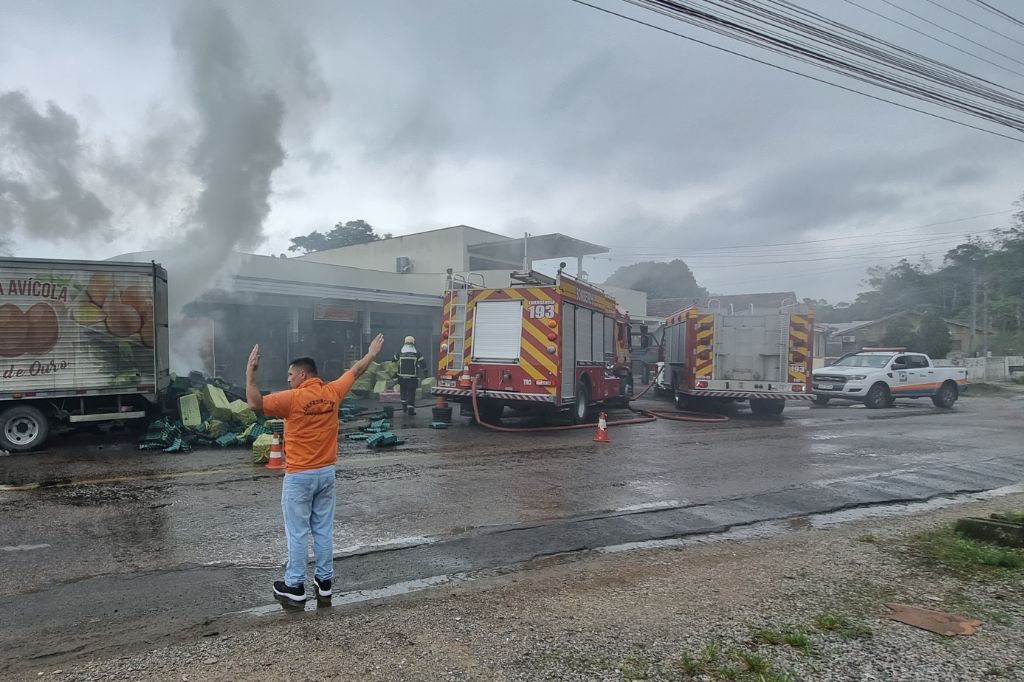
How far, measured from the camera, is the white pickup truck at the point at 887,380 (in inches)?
786

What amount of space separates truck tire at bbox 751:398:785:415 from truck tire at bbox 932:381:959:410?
6.77 meters

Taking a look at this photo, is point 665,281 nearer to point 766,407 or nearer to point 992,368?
point 992,368

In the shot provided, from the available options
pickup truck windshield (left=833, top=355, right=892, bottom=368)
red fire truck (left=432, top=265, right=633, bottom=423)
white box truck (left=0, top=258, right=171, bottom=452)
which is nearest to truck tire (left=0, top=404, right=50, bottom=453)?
white box truck (left=0, top=258, right=171, bottom=452)

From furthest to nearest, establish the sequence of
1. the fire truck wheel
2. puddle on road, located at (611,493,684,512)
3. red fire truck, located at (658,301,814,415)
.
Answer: red fire truck, located at (658,301,814,415) → the fire truck wheel → puddle on road, located at (611,493,684,512)

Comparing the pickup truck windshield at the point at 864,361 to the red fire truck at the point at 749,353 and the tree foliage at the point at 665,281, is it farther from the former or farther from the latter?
the tree foliage at the point at 665,281

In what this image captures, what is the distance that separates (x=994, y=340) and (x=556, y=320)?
151 feet

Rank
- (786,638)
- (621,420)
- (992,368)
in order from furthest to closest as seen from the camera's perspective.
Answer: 1. (992,368)
2. (621,420)
3. (786,638)

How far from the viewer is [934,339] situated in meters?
37.6

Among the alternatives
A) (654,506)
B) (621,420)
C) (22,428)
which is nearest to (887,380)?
(621,420)

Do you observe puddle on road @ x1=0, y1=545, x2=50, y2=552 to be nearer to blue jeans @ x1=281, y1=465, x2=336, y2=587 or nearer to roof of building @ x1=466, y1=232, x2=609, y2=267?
blue jeans @ x1=281, y1=465, x2=336, y2=587

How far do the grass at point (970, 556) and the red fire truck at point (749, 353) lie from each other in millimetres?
10115

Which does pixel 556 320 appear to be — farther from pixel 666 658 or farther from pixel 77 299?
pixel 666 658

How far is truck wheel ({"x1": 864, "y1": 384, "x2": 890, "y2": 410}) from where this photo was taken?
1991 cm

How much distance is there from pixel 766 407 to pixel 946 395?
7.36 m
